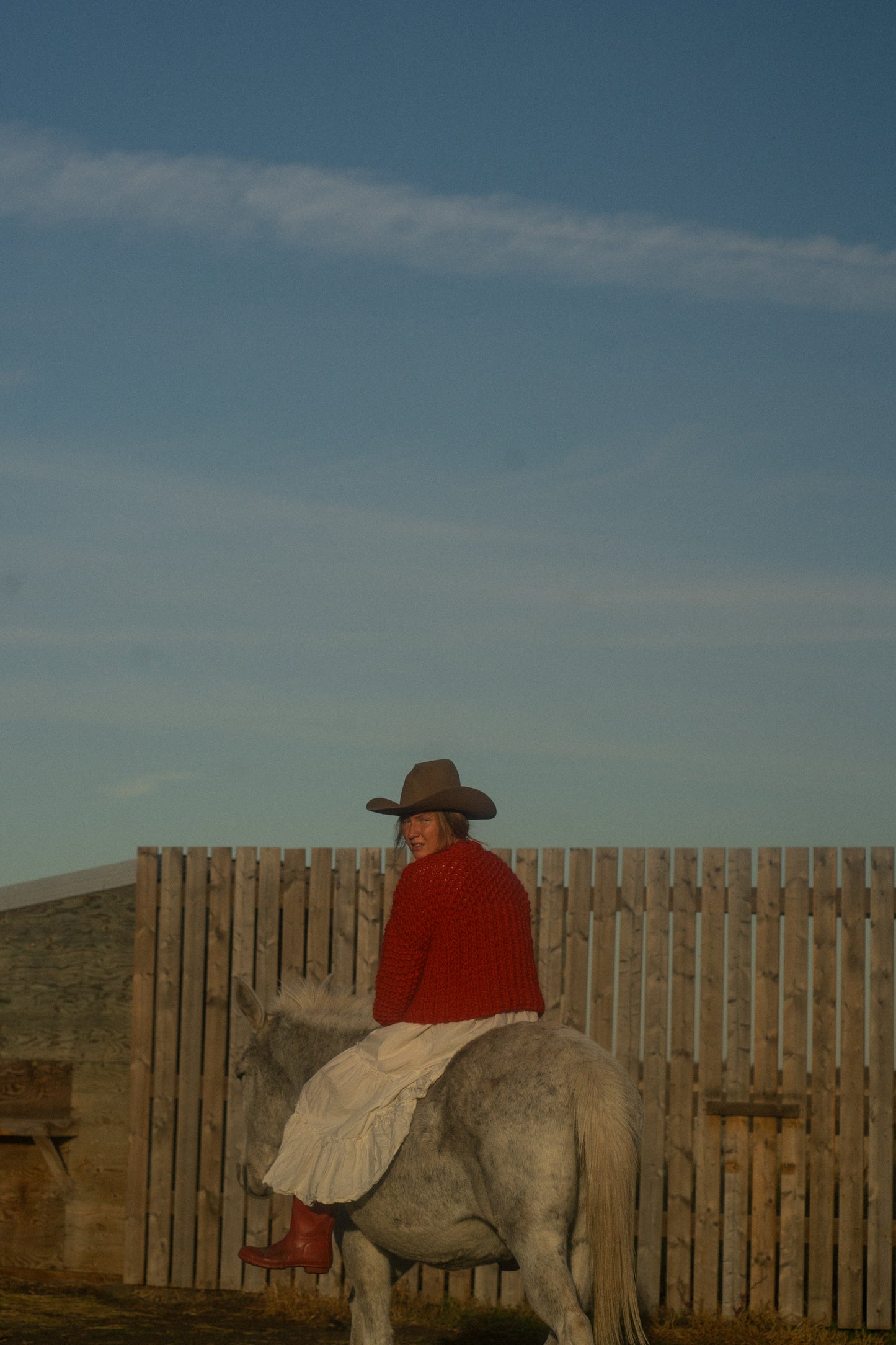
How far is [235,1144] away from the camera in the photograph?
808cm

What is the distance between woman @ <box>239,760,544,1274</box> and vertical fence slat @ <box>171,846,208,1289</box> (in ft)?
11.3

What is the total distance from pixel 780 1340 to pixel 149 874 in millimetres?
4568

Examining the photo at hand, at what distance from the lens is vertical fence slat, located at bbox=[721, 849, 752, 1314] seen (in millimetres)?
7531

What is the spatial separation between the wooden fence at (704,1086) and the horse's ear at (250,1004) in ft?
8.62

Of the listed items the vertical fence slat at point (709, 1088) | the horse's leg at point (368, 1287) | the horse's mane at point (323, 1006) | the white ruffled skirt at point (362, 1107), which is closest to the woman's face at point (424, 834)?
the white ruffled skirt at point (362, 1107)

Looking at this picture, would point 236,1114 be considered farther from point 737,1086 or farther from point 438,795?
point 438,795

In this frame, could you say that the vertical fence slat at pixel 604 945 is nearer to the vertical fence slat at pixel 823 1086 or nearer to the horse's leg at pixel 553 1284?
the vertical fence slat at pixel 823 1086

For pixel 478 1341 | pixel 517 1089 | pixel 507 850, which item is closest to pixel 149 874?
pixel 507 850

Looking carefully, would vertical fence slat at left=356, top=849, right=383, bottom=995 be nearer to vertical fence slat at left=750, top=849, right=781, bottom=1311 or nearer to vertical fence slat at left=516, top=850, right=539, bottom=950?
vertical fence slat at left=516, top=850, right=539, bottom=950

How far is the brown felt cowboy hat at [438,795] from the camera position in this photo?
5000 millimetres

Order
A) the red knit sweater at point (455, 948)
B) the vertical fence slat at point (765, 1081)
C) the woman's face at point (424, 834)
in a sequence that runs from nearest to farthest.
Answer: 1. the red knit sweater at point (455, 948)
2. the woman's face at point (424, 834)
3. the vertical fence slat at point (765, 1081)

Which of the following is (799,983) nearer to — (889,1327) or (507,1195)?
(889,1327)

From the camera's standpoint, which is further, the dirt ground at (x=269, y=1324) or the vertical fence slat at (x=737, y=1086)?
the vertical fence slat at (x=737, y=1086)

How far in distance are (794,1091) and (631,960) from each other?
3.77 feet
